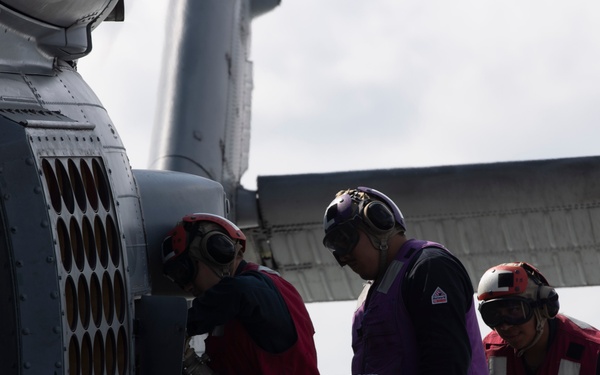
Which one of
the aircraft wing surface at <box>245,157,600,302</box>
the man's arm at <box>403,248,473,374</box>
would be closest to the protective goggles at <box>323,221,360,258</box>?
the man's arm at <box>403,248,473,374</box>

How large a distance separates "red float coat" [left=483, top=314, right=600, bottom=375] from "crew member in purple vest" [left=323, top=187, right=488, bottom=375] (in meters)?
1.17

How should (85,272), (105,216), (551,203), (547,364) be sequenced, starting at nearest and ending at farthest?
1. (85,272)
2. (105,216)
3. (547,364)
4. (551,203)

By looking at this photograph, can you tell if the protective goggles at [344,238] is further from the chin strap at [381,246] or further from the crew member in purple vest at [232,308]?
the crew member in purple vest at [232,308]

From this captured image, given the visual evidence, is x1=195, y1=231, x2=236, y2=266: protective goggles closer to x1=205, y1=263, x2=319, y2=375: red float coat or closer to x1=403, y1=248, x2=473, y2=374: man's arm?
x1=205, y1=263, x2=319, y2=375: red float coat

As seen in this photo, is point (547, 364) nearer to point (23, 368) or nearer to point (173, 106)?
point (23, 368)

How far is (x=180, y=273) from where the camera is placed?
18.0ft

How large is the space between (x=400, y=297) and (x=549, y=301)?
4.54 ft

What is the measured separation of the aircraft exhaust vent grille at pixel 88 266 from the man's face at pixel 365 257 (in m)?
0.87

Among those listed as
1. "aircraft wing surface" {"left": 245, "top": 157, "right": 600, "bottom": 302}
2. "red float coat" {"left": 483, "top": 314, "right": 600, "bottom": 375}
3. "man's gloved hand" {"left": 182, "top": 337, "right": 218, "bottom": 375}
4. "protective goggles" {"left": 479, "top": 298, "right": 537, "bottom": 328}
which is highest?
"aircraft wing surface" {"left": 245, "top": 157, "right": 600, "bottom": 302}

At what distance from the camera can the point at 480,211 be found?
9.53 metres

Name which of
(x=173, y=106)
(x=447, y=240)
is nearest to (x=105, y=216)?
(x=447, y=240)

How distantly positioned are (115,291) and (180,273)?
899 millimetres

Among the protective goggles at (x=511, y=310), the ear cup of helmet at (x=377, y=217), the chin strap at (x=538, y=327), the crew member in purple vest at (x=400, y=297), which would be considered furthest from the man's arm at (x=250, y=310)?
the chin strap at (x=538, y=327)

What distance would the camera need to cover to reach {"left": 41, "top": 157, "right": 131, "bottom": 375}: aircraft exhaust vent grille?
163 inches
